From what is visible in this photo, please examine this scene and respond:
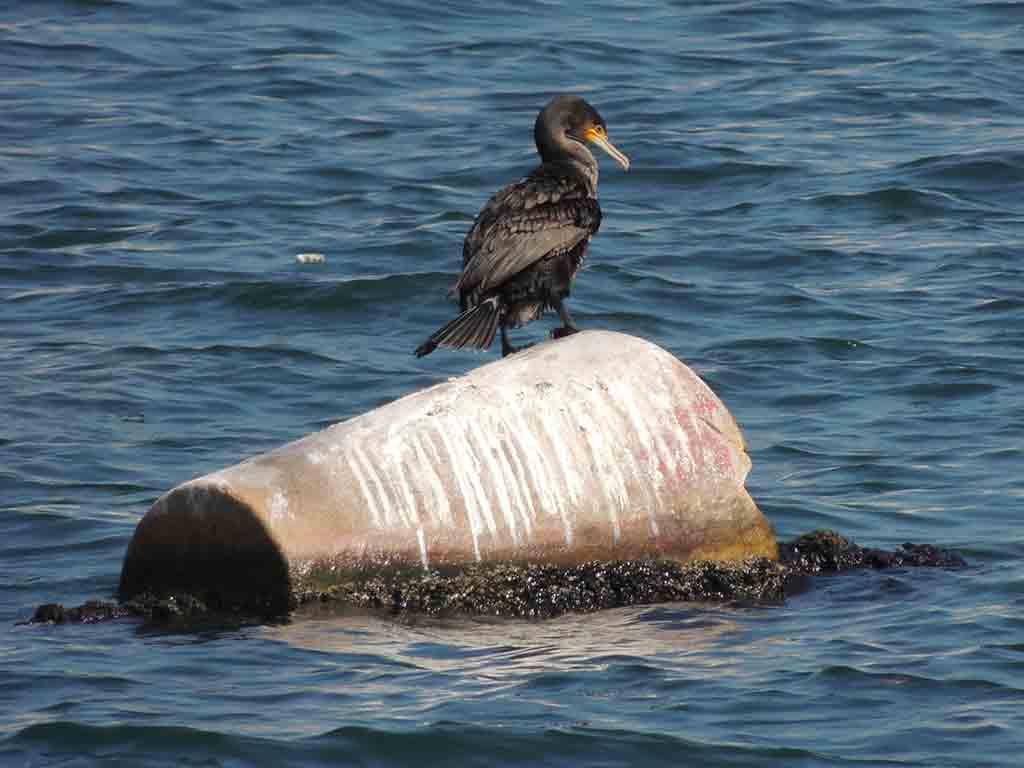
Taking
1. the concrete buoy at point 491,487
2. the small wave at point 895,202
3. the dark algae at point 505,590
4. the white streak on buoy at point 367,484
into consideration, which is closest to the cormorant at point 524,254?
the concrete buoy at point 491,487

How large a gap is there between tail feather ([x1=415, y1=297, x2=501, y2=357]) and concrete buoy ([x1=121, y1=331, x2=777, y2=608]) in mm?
488

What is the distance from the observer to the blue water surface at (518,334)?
6277 millimetres

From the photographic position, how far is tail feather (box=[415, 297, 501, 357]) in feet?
25.3

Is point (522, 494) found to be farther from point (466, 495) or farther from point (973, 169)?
point (973, 169)

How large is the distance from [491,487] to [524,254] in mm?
1288

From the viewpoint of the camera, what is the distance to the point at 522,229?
7953 millimetres

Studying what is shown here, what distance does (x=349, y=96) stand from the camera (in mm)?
17172

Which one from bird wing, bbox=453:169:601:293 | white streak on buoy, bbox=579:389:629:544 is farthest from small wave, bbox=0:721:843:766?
bird wing, bbox=453:169:601:293

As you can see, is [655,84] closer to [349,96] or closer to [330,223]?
[349,96]

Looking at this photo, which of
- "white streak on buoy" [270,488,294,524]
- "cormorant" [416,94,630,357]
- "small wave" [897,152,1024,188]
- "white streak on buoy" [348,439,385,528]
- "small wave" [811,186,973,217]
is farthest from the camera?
"small wave" [897,152,1024,188]

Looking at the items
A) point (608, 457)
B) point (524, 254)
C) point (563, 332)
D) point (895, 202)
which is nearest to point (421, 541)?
point (608, 457)

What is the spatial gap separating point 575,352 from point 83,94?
10.6m

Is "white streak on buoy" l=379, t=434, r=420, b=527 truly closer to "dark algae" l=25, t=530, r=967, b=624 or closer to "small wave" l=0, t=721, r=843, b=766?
"dark algae" l=25, t=530, r=967, b=624

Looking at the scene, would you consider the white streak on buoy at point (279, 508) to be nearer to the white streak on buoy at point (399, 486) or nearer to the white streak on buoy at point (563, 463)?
the white streak on buoy at point (399, 486)
